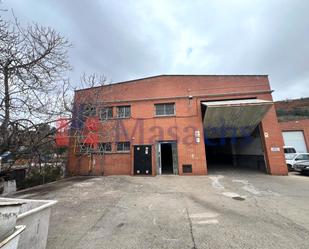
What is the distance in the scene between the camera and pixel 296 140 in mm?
17047

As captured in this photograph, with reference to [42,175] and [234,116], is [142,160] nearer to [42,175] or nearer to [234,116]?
[42,175]

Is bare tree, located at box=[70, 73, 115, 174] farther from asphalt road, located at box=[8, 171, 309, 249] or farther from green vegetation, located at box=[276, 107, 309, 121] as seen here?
green vegetation, located at box=[276, 107, 309, 121]

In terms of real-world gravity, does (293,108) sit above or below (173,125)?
above

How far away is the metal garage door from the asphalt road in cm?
1410

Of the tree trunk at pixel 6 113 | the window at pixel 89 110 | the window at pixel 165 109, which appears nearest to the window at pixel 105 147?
the window at pixel 89 110

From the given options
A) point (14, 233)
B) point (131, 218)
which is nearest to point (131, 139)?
point (131, 218)

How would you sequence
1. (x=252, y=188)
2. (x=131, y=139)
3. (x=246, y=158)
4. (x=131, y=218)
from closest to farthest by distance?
(x=131, y=218), (x=252, y=188), (x=131, y=139), (x=246, y=158)

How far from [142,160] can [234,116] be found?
6.48 metres

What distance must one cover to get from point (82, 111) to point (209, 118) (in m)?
7.41

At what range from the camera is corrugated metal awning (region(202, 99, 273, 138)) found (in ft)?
28.7

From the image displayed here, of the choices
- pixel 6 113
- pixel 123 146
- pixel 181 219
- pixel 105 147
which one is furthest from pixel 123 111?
pixel 181 219

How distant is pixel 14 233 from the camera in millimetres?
1596

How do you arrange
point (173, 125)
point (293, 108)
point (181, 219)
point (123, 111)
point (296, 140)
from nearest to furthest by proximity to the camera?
1. point (181, 219)
2. point (173, 125)
3. point (123, 111)
4. point (296, 140)
5. point (293, 108)

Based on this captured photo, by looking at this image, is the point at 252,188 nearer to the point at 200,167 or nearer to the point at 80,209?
the point at 200,167
